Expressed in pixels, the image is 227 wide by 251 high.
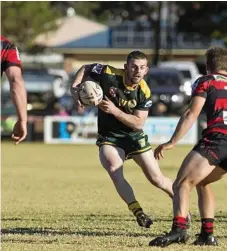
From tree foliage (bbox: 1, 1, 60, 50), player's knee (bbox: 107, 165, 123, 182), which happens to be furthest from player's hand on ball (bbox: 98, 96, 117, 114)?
tree foliage (bbox: 1, 1, 60, 50)

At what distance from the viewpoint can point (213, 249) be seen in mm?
8844

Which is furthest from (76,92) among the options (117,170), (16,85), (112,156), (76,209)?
(76,209)

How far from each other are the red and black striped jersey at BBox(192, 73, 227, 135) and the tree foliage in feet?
133

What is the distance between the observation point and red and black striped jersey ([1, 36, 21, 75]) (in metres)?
7.86

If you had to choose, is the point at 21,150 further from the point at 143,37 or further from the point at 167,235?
the point at 143,37

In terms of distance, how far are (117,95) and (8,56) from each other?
102 inches

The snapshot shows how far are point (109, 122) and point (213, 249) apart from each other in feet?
7.42

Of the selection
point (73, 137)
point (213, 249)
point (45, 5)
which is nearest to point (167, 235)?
point (213, 249)

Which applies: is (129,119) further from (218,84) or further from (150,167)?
(218,84)

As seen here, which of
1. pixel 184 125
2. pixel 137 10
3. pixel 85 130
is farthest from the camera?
pixel 137 10

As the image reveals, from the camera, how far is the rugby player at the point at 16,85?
7.45 metres

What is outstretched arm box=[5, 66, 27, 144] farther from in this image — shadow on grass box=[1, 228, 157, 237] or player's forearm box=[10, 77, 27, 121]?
shadow on grass box=[1, 228, 157, 237]

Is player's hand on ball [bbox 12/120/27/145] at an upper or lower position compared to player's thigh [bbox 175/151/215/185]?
upper

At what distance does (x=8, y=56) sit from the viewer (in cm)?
792
